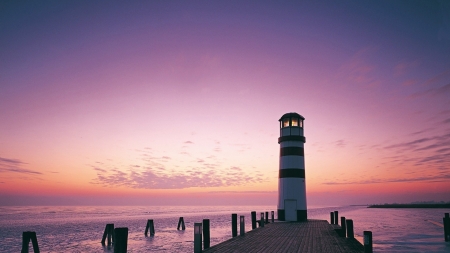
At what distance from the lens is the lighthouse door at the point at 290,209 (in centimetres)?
2600

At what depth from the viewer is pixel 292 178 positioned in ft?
84.8

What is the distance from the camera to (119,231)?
934 cm

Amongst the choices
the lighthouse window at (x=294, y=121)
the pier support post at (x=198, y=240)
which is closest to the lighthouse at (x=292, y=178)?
the lighthouse window at (x=294, y=121)

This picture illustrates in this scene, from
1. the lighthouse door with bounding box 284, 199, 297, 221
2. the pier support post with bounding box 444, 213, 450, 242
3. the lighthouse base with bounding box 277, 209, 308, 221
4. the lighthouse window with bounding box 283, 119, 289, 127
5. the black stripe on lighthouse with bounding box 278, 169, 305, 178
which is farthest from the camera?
the lighthouse window with bounding box 283, 119, 289, 127

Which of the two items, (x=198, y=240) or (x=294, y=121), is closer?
(x=198, y=240)

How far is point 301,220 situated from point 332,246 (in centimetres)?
1364

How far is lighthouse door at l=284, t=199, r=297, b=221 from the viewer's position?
26.0m

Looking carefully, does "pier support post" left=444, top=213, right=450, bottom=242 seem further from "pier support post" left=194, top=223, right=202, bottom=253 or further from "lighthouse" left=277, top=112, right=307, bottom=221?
"pier support post" left=194, top=223, right=202, bottom=253

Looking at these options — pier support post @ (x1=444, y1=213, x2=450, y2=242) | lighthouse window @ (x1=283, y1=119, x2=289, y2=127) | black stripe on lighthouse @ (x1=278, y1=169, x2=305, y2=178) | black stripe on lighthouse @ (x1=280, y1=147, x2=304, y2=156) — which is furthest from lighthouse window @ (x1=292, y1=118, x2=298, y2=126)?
pier support post @ (x1=444, y1=213, x2=450, y2=242)

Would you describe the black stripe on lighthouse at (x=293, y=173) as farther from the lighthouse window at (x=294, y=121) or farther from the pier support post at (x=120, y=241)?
the pier support post at (x=120, y=241)

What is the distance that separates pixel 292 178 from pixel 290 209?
8.33 ft

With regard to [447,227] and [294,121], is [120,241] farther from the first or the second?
[447,227]

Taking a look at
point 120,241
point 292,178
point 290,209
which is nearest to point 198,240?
point 120,241

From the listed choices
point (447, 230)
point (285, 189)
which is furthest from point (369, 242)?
point (447, 230)
